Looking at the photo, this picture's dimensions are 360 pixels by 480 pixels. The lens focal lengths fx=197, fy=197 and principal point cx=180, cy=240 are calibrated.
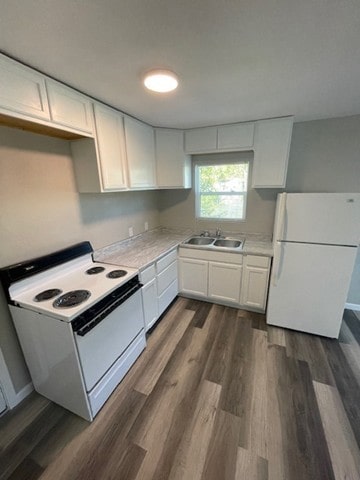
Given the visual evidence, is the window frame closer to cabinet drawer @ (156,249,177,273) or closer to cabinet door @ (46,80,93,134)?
cabinet drawer @ (156,249,177,273)

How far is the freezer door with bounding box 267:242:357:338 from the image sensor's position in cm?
196

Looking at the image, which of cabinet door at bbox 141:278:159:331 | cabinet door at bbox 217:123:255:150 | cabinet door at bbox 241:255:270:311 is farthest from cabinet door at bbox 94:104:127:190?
cabinet door at bbox 241:255:270:311

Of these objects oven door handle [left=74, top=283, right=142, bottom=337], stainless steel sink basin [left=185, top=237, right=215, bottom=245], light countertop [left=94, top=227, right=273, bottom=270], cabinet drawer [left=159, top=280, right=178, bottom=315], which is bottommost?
cabinet drawer [left=159, top=280, right=178, bottom=315]

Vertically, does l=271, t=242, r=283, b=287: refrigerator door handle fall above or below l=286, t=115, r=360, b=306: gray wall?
below

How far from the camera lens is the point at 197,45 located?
1.08 meters

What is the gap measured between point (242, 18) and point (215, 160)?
1.99 metres

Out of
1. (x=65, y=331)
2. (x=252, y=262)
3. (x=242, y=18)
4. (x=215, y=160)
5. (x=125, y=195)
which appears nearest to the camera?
(x=242, y=18)

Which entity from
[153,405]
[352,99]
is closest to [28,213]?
[153,405]

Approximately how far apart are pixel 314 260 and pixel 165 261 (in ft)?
5.30

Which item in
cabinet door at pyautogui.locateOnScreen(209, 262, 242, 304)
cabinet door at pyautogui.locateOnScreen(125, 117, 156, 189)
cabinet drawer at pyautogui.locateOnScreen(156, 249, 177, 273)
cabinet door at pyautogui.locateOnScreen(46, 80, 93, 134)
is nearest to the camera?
cabinet door at pyautogui.locateOnScreen(46, 80, 93, 134)

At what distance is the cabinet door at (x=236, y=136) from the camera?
2.37 metres

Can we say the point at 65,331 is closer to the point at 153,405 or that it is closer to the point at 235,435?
the point at 153,405

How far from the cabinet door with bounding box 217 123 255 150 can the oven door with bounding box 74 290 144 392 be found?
2.05m

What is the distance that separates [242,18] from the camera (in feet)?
2.97
